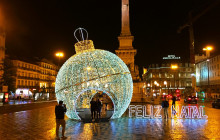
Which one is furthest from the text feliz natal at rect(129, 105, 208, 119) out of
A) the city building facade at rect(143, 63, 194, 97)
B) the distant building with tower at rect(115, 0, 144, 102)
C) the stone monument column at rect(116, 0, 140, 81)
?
the city building facade at rect(143, 63, 194, 97)

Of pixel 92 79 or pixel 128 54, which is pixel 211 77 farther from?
pixel 92 79

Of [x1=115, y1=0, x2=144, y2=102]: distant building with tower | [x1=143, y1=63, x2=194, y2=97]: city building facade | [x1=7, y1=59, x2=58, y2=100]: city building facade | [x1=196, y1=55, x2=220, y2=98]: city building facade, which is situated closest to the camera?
[x1=115, y1=0, x2=144, y2=102]: distant building with tower

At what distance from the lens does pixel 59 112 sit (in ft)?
31.7

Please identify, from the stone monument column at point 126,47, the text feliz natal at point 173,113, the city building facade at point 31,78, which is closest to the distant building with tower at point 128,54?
the stone monument column at point 126,47

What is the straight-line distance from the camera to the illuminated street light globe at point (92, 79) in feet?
44.1

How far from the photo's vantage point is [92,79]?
43.8ft

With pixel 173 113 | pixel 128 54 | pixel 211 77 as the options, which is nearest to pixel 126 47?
pixel 128 54

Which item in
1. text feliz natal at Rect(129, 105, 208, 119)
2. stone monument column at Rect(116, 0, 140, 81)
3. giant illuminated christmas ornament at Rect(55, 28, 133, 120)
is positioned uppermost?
stone monument column at Rect(116, 0, 140, 81)

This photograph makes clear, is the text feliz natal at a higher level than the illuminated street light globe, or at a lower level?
lower

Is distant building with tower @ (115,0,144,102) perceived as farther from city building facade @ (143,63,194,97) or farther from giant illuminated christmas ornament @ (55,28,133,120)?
city building facade @ (143,63,194,97)

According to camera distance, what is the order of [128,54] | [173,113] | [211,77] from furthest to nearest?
[211,77]
[128,54]
[173,113]

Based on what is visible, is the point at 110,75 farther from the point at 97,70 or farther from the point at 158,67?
the point at 158,67

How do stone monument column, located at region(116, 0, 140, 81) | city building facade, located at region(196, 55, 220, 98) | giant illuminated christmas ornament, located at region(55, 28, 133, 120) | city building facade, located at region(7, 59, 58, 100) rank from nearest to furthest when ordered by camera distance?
giant illuminated christmas ornament, located at region(55, 28, 133, 120) < stone monument column, located at region(116, 0, 140, 81) < city building facade, located at region(196, 55, 220, 98) < city building facade, located at region(7, 59, 58, 100)

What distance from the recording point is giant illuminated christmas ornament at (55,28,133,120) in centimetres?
1343
